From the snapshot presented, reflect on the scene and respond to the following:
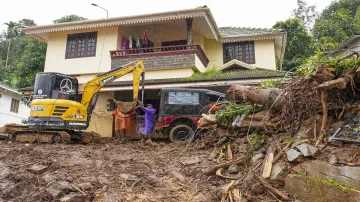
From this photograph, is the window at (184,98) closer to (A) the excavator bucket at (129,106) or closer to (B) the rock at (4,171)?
(A) the excavator bucket at (129,106)

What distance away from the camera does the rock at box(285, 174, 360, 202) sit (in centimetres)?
383

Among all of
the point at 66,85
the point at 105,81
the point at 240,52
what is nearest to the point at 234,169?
the point at 105,81

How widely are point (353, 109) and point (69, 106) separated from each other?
29.3 feet

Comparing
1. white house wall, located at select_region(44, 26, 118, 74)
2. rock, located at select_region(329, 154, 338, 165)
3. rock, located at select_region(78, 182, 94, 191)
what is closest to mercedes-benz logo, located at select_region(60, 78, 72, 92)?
white house wall, located at select_region(44, 26, 118, 74)

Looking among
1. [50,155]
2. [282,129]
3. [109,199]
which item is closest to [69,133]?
[50,155]

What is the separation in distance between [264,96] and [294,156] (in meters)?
1.71

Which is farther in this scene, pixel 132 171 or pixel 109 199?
pixel 132 171

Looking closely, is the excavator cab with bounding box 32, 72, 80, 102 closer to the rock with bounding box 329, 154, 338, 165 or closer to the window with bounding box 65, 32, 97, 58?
the window with bounding box 65, 32, 97, 58

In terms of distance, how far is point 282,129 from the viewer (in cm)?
557

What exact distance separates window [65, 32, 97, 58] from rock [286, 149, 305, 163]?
47.4 feet

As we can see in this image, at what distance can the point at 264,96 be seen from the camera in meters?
5.96

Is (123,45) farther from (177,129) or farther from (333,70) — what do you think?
(333,70)

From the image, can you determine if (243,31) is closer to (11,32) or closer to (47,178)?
(47,178)

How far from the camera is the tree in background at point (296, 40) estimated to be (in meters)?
25.7
